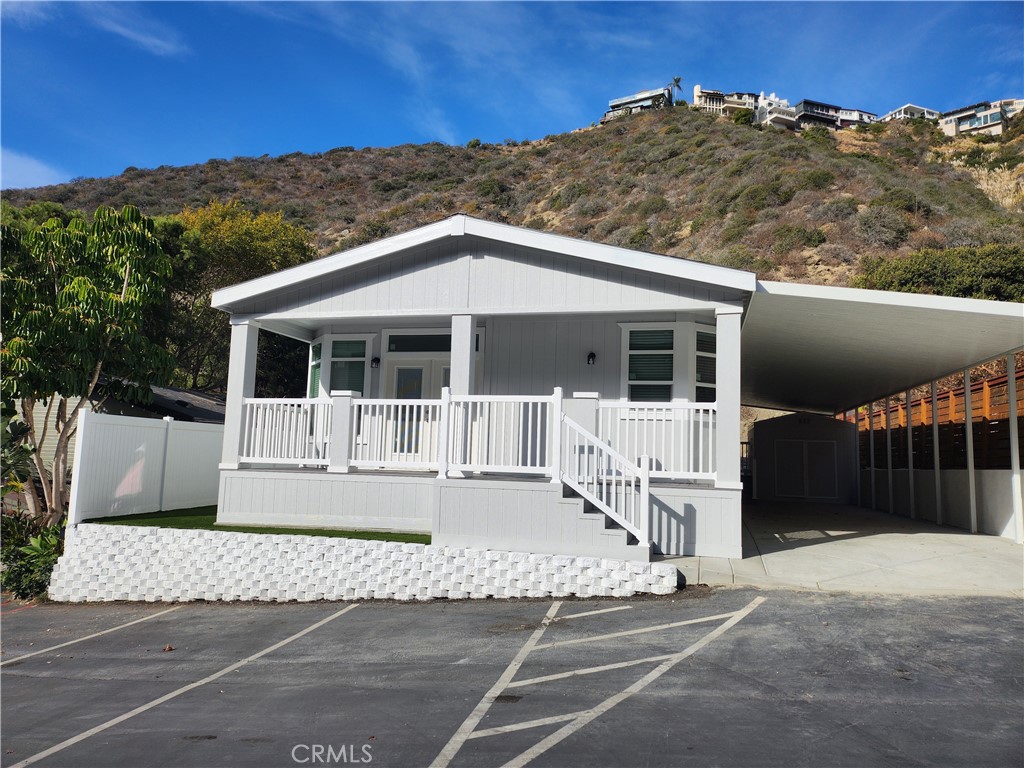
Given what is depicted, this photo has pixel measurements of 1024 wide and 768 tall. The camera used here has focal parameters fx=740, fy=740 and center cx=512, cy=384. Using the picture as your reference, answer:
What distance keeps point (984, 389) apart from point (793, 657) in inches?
363

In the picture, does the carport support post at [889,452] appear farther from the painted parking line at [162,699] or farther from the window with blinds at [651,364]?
the painted parking line at [162,699]

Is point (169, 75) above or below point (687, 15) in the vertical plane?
below

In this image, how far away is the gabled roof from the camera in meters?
8.91

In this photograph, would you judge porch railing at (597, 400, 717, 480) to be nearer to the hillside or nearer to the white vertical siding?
the white vertical siding

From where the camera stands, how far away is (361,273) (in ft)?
35.0

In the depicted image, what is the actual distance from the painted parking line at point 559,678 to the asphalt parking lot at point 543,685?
18 mm

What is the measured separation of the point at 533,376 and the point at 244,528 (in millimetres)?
4716

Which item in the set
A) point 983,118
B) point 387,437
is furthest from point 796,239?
point 983,118

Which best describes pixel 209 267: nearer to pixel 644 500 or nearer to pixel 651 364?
pixel 651 364

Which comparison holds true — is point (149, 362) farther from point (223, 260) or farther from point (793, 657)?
point (223, 260)

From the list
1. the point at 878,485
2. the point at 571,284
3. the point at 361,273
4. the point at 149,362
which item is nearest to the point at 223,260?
the point at 149,362

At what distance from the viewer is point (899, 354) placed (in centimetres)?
1145

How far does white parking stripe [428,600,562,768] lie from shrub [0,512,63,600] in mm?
6848

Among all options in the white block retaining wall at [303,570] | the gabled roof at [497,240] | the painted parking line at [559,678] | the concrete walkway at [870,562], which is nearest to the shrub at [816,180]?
the concrete walkway at [870,562]
